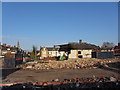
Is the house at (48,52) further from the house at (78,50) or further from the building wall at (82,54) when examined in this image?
the building wall at (82,54)

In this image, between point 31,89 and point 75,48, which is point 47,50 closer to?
point 75,48

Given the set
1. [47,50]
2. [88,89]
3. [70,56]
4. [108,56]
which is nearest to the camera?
[88,89]

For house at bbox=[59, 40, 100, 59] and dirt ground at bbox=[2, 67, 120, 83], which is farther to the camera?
house at bbox=[59, 40, 100, 59]

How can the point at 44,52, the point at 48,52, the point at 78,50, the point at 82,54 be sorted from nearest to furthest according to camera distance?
the point at 78,50
the point at 82,54
the point at 44,52
the point at 48,52

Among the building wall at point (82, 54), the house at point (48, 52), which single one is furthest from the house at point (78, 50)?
the house at point (48, 52)

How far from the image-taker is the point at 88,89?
7.44 m

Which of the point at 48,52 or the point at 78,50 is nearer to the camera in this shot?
the point at 78,50

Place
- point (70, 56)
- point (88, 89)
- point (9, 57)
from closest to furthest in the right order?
point (88, 89) < point (9, 57) < point (70, 56)

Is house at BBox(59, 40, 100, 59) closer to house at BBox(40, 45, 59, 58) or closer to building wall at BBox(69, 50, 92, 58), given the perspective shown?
building wall at BBox(69, 50, 92, 58)

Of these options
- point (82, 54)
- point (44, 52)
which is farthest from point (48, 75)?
point (44, 52)

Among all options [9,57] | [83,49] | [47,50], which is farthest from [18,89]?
[47,50]

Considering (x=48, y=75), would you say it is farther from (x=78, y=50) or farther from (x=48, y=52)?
(x=48, y=52)

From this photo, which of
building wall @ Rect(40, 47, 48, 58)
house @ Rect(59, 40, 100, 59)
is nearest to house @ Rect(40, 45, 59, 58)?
building wall @ Rect(40, 47, 48, 58)

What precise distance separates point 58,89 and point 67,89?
43cm
